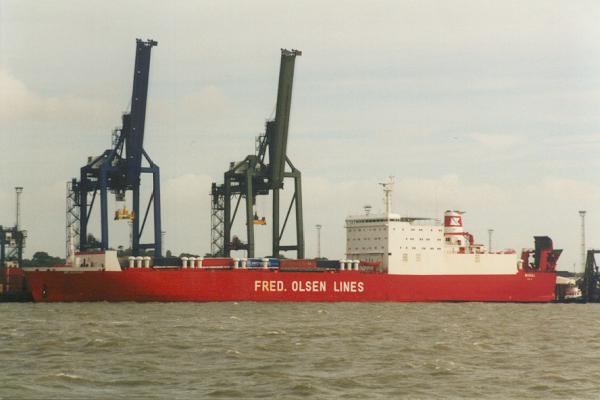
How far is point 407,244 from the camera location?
6206 centimetres

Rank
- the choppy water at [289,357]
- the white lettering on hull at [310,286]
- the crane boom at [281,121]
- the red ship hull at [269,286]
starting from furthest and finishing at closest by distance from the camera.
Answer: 1. the crane boom at [281,121]
2. the white lettering on hull at [310,286]
3. the red ship hull at [269,286]
4. the choppy water at [289,357]

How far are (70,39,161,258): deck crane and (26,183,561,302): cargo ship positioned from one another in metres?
3.41

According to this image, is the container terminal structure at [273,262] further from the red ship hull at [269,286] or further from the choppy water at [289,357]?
the choppy water at [289,357]

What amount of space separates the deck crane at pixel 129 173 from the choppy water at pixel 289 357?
17.7 meters

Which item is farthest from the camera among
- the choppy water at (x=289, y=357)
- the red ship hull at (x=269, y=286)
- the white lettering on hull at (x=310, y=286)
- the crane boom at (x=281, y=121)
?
the crane boom at (x=281, y=121)

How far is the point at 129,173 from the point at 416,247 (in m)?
17.1

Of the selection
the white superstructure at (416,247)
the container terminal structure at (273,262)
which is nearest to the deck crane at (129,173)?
the container terminal structure at (273,262)

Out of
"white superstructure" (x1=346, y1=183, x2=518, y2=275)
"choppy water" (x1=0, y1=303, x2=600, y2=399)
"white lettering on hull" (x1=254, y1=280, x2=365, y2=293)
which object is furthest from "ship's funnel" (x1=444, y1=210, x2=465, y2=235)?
"choppy water" (x1=0, y1=303, x2=600, y2=399)

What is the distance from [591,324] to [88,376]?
85.1ft

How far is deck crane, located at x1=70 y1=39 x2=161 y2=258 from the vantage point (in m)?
58.3

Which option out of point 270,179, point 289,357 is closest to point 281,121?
point 270,179

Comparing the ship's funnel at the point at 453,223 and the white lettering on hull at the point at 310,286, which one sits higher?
the ship's funnel at the point at 453,223

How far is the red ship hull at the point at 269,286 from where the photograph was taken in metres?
53.5

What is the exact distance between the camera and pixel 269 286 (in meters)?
57.0
